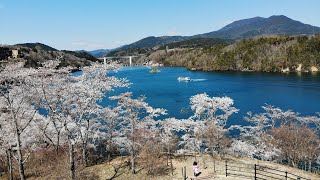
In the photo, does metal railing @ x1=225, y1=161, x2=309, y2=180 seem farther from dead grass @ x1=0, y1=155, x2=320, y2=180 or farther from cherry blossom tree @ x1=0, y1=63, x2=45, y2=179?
cherry blossom tree @ x1=0, y1=63, x2=45, y2=179

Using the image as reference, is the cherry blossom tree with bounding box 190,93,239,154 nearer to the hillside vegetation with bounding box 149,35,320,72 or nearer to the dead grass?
the dead grass

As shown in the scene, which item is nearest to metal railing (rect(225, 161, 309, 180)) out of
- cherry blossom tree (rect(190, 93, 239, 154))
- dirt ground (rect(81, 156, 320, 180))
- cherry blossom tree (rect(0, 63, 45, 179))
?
dirt ground (rect(81, 156, 320, 180))

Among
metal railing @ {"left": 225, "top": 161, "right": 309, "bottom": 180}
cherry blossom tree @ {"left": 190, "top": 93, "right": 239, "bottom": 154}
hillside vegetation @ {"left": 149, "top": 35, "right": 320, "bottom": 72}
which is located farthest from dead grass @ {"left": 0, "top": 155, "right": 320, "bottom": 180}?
hillside vegetation @ {"left": 149, "top": 35, "right": 320, "bottom": 72}

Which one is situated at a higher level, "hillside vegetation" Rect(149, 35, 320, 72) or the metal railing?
"hillside vegetation" Rect(149, 35, 320, 72)

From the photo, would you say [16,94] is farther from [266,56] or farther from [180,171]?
[266,56]

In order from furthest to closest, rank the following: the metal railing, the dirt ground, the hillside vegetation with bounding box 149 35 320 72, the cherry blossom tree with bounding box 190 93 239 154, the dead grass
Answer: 1. the hillside vegetation with bounding box 149 35 320 72
2. the cherry blossom tree with bounding box 190 93 239 154
3. the dead grass
4. the dirt ground
5. the metal railing

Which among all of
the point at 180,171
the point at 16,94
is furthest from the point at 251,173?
the point at 16,94

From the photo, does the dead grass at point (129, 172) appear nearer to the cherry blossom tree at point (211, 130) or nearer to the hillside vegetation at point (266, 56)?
the cherry blossom tree at point (211, 130)

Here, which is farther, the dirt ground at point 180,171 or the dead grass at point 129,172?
the dead grass at point 129,172

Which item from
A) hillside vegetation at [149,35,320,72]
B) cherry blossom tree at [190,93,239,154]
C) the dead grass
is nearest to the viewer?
the dead grass

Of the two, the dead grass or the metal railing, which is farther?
the dead grass

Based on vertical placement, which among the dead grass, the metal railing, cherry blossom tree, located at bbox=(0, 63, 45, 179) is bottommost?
the dead grass

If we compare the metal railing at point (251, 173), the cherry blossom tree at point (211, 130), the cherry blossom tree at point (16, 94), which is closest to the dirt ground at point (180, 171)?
the metal railing at point (251, 173)

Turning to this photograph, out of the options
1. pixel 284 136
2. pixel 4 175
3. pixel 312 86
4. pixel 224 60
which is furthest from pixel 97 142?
pixel 224 60
